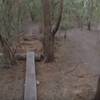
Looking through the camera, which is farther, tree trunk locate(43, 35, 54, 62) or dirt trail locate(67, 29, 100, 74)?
tree trunk locate(43, 35, 54, 62)

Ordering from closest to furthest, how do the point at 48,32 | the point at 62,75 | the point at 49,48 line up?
the point at 62,75, the point at 48,32, the point at 49,48

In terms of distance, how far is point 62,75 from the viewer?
7.04 m

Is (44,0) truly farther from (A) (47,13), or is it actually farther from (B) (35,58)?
(B) (35,58)

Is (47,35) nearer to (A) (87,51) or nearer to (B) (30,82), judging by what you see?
(A) (87,51)

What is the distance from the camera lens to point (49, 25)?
8273mm

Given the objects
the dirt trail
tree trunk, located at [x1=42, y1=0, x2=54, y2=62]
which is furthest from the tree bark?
the dirt trail

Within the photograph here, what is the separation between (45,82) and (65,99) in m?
1.28

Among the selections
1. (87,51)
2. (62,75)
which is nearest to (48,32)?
(62,75)

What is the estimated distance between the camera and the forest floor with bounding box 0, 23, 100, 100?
5.65m

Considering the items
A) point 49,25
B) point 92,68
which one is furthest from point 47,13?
point 92,68

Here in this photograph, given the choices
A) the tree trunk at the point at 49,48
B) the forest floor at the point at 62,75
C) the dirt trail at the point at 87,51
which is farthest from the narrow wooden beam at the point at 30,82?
the dirt trail at the point at 87,51

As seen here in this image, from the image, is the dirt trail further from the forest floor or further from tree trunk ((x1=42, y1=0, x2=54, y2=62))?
tree trunk ((x1=42, y1=0, x2=54, y2=62))

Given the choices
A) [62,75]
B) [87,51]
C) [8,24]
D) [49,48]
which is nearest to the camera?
[62,75]

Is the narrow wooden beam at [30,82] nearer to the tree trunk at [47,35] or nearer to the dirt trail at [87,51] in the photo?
the tree trunk at [47,35]
